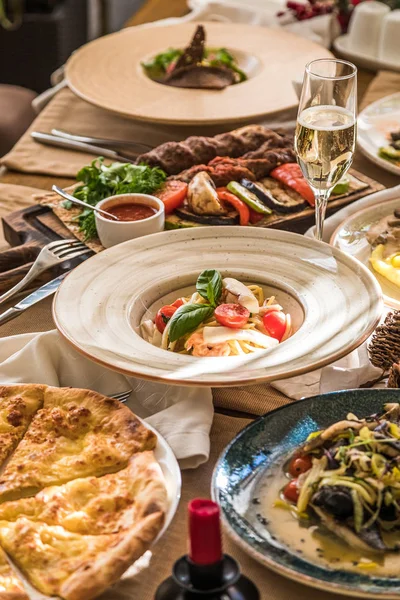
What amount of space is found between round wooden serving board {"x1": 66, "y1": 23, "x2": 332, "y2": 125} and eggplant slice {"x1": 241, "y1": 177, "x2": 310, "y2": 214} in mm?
594

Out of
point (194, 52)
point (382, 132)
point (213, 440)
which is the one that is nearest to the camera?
point (213, 440)

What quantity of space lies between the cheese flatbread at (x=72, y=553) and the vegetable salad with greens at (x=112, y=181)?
149 cm

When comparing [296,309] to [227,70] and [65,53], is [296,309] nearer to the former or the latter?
[227,70]

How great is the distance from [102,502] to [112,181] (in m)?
1.66

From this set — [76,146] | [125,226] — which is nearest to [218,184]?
[125,226]

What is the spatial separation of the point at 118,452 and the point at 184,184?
4.76ft

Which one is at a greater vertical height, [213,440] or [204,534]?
[204,534]

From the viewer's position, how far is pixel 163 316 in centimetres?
227

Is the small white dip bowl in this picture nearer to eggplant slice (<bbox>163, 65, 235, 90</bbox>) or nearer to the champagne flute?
the champagne flute

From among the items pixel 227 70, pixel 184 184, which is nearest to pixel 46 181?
pixel 184 184

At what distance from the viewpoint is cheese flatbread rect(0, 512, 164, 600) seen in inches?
58.8

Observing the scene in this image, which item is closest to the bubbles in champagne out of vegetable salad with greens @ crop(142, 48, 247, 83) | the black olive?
the black olive

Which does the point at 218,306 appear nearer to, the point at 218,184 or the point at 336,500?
the point at 336,500

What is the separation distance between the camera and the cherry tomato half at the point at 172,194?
295cm
